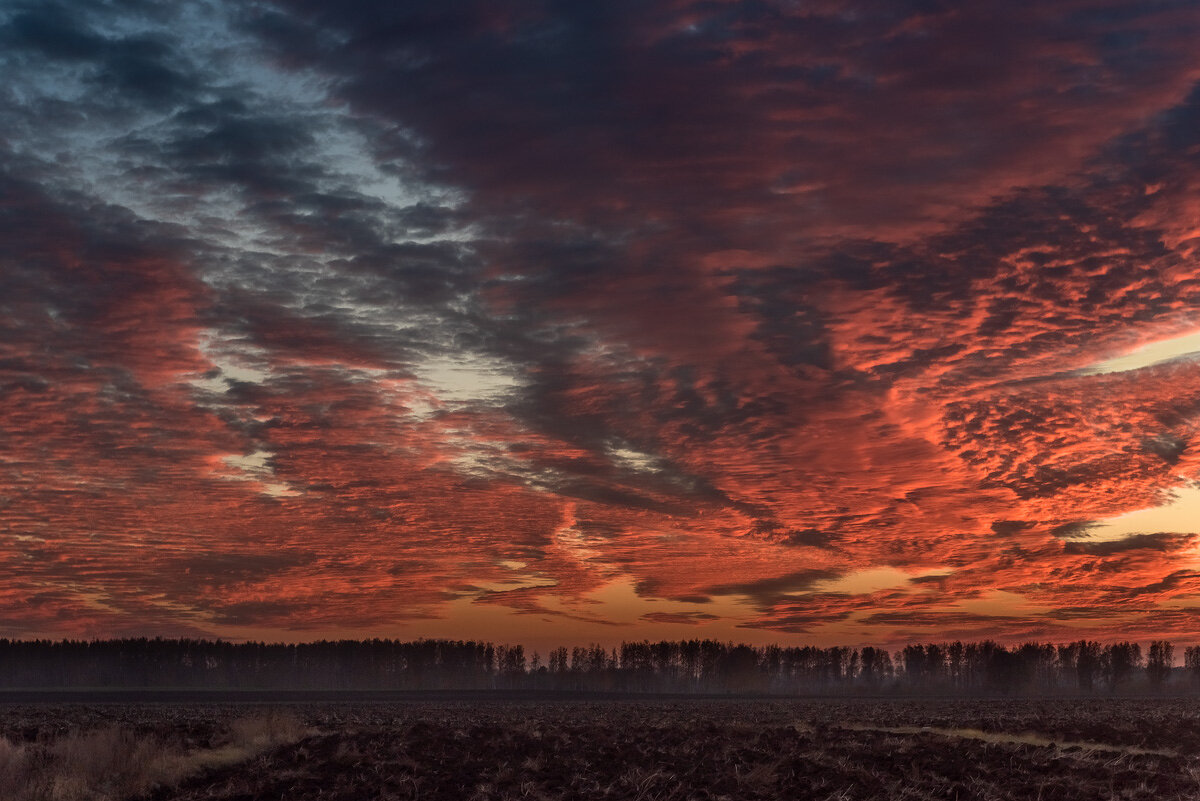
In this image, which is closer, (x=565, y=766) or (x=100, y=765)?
(x=100, y=765)

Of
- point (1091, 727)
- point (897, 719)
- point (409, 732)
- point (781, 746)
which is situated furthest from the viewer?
point (897, 719)

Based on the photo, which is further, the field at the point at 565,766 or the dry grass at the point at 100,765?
the field at the point at 565,766

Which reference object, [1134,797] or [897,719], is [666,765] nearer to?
[1134,797]

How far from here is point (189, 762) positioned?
2900 cm

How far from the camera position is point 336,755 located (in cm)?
2994

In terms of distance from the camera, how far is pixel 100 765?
27234 millimetres

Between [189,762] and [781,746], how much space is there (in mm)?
18021

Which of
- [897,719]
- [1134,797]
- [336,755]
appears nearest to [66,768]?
[336,755]

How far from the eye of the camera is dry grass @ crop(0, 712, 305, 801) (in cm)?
2498

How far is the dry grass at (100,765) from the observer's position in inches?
984

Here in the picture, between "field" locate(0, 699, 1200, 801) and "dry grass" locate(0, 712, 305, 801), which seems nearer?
"dry grass" locate(0, 712, 305, 801)

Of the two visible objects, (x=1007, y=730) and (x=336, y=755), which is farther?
(x=1007, y=730)

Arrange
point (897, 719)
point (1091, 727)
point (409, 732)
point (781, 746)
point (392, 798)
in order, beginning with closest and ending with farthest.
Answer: point (392, 798) < point (781, 746) < point (409, 732) < point (1091, 727) < point (897, 719)

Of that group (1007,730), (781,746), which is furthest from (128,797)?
(1007,730)
